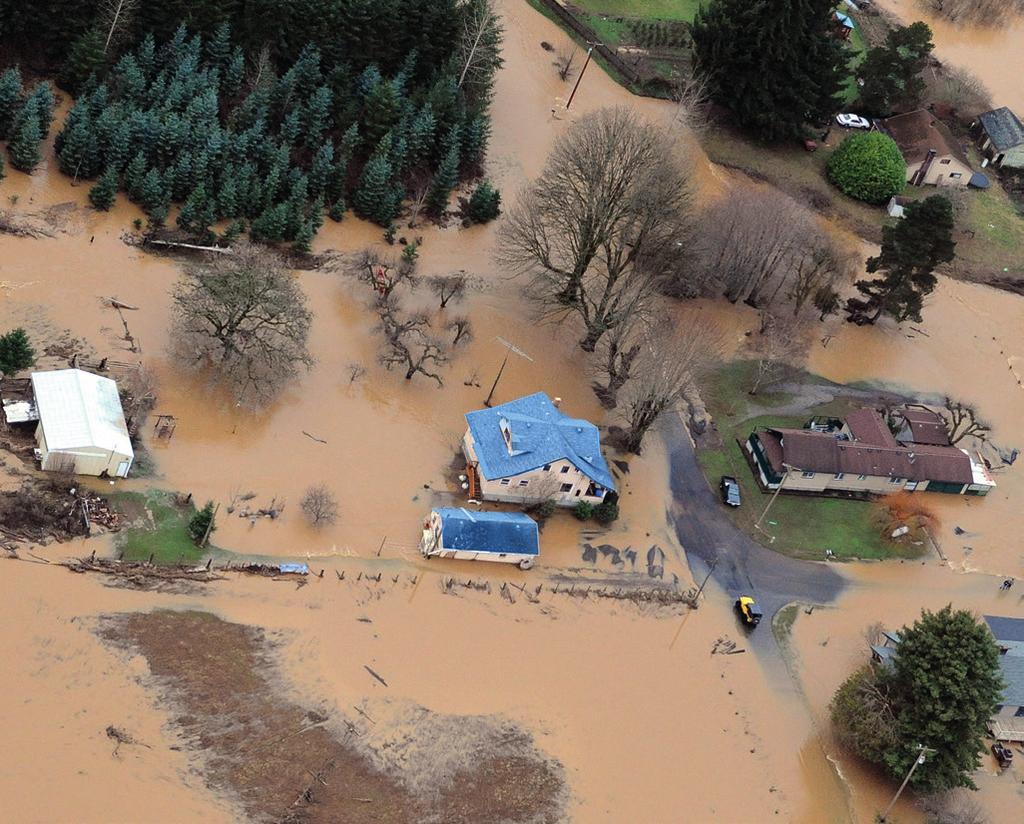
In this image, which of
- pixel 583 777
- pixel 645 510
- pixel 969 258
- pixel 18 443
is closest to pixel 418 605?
pixel 583 777

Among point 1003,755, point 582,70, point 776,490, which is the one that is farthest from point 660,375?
point 582,70

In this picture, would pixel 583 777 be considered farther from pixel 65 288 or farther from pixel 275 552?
pixel 65 288

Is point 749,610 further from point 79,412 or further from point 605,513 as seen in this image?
point 79,412

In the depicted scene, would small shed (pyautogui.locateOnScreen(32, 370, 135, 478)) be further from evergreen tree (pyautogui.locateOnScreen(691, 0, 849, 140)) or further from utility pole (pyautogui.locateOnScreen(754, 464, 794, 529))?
evergreen tree (pyautogui.locateOnScreen(691, 0, 849, 140))

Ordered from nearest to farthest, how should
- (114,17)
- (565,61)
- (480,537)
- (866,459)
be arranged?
(480,537), (866,459), (114,17), (565,61)

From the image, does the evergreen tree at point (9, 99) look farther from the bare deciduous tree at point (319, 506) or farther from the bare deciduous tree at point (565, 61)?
the bare deciduous tree at point (565, 61)

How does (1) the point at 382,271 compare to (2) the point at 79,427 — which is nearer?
(2) the point at 79,427
